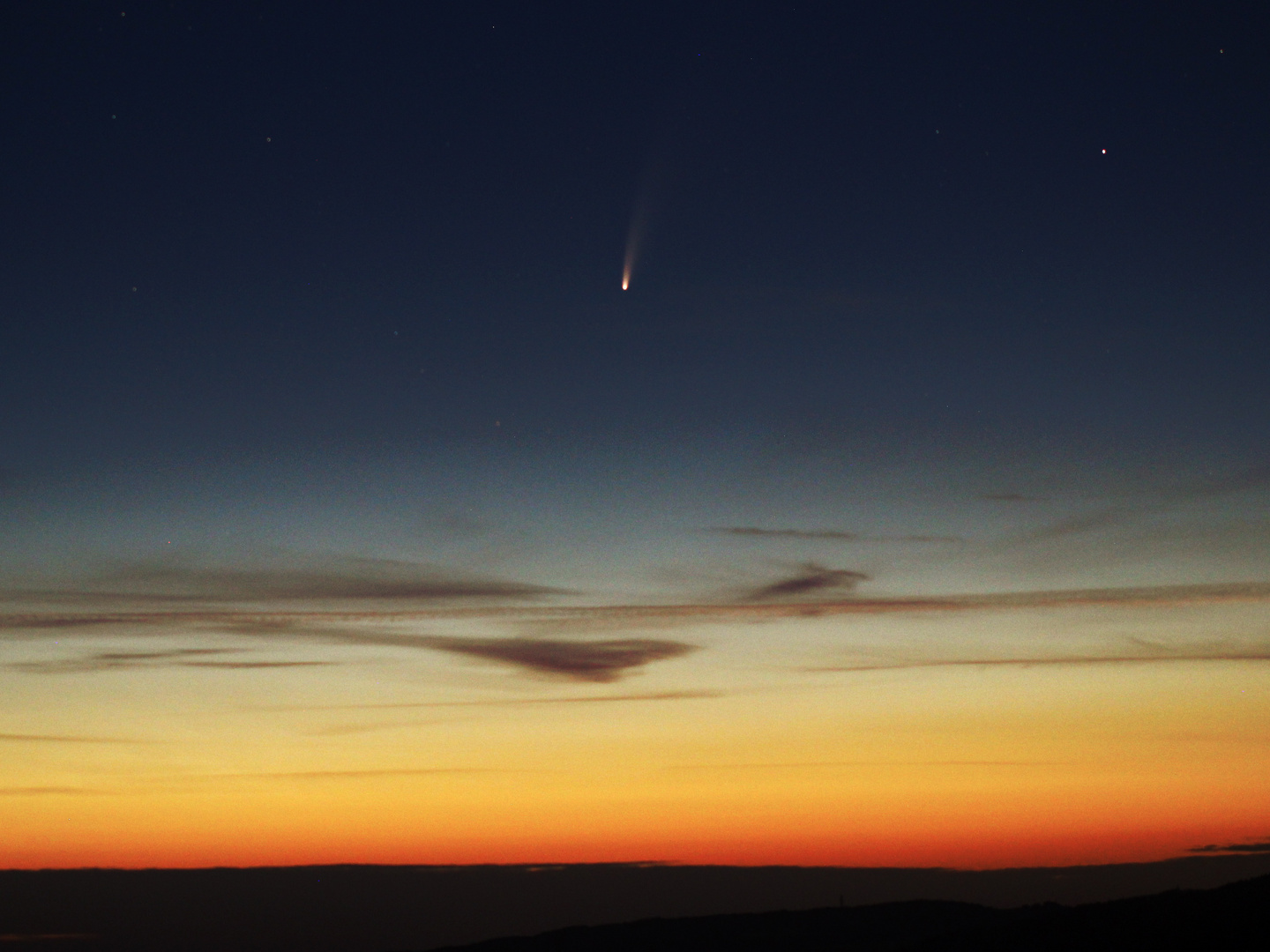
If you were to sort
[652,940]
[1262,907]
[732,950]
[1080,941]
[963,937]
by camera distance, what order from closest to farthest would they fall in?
[1262,907], [1080,941], [963,937], [732,950], [652,940]

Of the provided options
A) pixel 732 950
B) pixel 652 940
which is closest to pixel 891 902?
pixel 732 950

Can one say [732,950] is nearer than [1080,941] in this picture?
No

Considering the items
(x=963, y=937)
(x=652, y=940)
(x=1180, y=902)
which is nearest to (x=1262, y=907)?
(x=1180, y=902)

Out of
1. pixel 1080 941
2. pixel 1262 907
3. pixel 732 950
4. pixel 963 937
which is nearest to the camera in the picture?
pixel 1262 907

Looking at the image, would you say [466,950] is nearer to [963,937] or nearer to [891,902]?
[891,902]

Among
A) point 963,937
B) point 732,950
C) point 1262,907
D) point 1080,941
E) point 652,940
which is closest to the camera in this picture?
point 1262,907

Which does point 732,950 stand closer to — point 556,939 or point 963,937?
point 556,939

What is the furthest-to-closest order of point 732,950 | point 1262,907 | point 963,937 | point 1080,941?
point 732,950 → point 963,937 → point 1080,941 → point 1262,907

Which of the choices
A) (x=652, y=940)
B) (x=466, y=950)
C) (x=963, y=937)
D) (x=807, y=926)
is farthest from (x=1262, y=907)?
(x=466, y=950)

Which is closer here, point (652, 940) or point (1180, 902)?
point (1180, 902)
